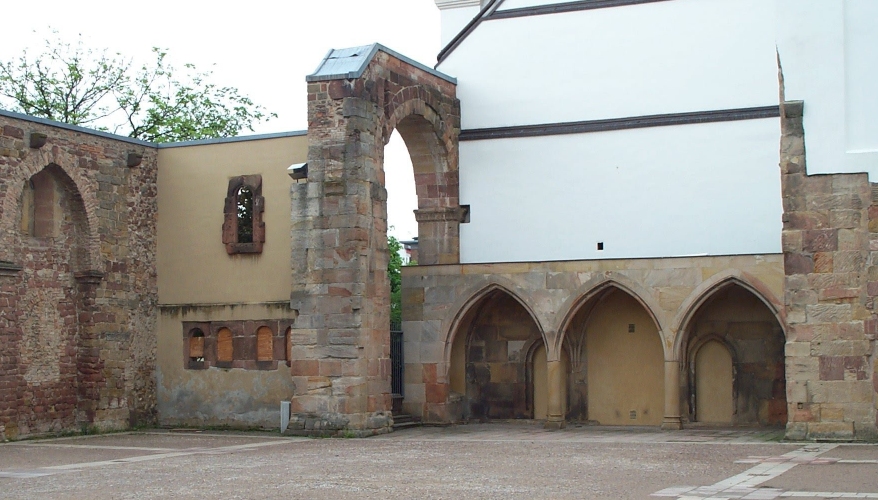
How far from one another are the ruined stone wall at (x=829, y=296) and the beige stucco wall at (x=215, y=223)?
8.22 m

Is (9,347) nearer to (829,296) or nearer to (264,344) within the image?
(264,344)

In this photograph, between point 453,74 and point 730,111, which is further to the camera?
point 453,74

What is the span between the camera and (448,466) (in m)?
14.6

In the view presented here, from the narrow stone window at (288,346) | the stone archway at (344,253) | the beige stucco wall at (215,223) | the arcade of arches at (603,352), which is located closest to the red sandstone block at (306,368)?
the stone archway at (344,253)

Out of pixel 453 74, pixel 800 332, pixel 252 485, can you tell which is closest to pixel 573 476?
pixel 252 485

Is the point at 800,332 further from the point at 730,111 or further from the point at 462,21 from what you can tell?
the point at 462,21

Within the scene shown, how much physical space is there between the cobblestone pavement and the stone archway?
69cm

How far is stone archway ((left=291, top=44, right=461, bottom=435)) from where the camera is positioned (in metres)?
19.3

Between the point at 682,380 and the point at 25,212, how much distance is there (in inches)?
417

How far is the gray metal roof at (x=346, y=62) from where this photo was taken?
19.7 m

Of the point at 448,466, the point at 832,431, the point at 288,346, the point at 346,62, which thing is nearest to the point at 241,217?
the point at 288,346

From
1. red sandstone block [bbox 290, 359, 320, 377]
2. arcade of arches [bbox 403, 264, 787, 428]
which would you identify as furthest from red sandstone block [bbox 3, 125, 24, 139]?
arcade of arches [bbox 403, 264, 787, 428]

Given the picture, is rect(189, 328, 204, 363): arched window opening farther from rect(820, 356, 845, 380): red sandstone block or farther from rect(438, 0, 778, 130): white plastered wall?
rect(820, 356, 845, 380): red sandstone block

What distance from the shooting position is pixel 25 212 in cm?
2027
